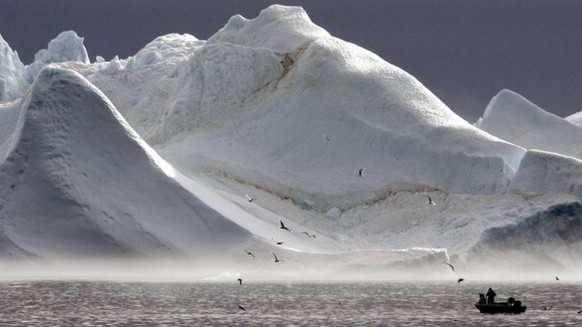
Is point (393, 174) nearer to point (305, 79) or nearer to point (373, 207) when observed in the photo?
point (373, 207)

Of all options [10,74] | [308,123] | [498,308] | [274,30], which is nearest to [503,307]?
[498,308]

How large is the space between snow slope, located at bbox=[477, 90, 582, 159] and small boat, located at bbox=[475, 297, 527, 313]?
65.1 meters

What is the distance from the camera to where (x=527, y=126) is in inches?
5881

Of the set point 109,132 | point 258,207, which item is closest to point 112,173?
point 109,132

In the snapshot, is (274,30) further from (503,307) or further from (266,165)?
(503,307)

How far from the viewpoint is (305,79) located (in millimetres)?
130375

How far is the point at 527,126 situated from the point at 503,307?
74.8 metres

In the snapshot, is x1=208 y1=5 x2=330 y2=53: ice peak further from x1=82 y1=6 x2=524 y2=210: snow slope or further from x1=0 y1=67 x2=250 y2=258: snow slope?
x1=0 y1=67 x2=250 y2=258: snow slope

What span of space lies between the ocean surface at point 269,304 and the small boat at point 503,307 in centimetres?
51

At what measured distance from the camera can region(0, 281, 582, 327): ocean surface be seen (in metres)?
67.7

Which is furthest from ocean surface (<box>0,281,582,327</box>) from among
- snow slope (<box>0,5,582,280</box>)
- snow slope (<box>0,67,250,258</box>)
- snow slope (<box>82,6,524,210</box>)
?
snow slope (<box>82,6,524,210</box>)

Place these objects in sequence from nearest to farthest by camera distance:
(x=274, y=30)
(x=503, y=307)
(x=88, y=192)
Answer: (x=503, y=307)
(x=88, y=192)
(x=274, y=30)

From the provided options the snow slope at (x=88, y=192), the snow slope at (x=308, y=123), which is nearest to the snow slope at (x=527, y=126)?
the snow slope at (x=308, y=123)

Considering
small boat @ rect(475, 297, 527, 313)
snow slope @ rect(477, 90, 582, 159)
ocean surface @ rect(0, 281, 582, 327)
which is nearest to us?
ocean surface @ rect(0, 281, 582, 327)
